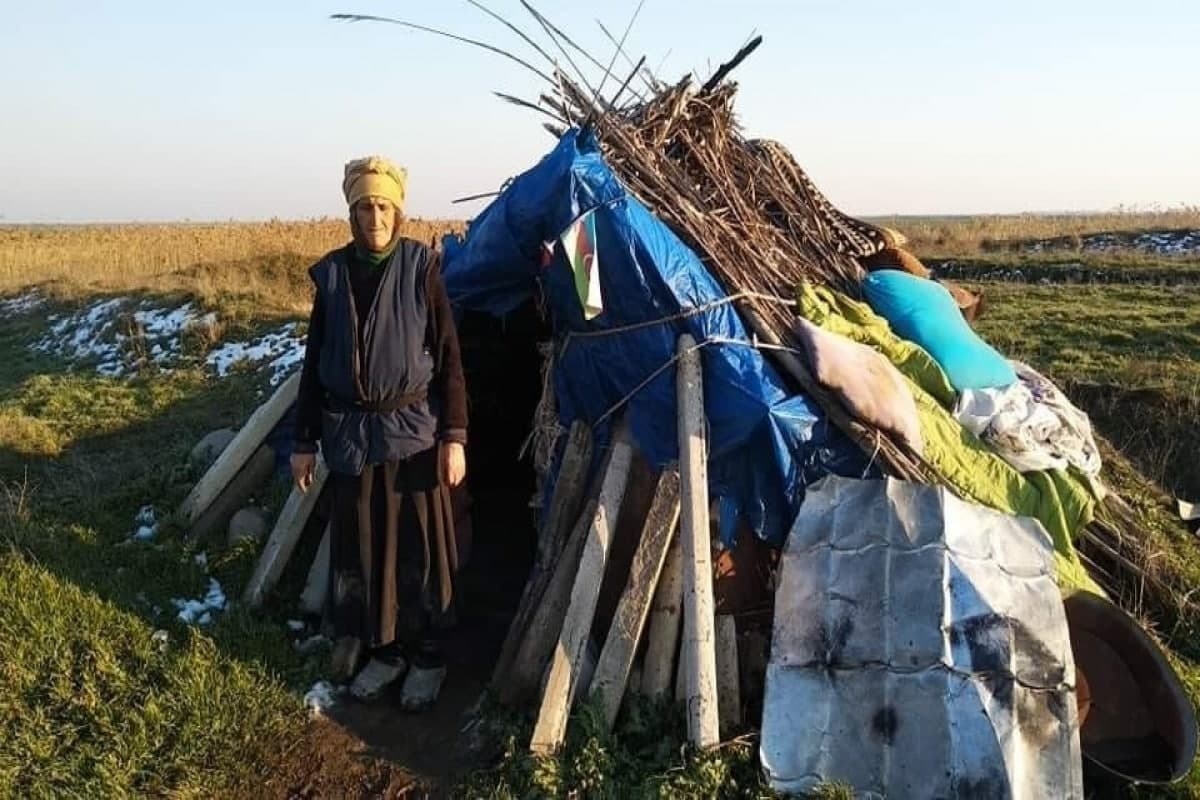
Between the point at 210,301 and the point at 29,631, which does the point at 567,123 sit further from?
the point at 210,301

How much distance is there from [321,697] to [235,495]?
169cm

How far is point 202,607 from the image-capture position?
438cm

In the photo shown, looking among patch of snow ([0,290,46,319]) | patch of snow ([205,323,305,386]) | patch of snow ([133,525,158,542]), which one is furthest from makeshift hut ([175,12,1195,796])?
Answer: patch of snow ([0,290,46,319])

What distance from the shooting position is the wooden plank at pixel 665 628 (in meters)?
3.64

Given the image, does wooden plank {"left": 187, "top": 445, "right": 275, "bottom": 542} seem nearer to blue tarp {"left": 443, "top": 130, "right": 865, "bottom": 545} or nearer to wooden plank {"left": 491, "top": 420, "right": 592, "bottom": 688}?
wooden plank {"left": 491, "top": 420, "right": 592, "bottom": 688}

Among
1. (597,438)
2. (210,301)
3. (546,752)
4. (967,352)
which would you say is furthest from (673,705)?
(210,301)

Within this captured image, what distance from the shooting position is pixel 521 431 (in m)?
6.24

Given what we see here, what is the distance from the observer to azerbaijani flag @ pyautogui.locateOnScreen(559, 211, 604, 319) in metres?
3.80

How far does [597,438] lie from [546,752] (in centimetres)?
134

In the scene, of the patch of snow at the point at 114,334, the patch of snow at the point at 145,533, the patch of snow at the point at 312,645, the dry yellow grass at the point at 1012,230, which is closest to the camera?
the patch of snow at the point at 312,645

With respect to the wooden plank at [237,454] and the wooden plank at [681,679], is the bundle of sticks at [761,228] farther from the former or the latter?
the wooden plank at [237,454]

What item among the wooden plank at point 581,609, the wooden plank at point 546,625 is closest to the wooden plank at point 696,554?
the wooden plank at point 581,609

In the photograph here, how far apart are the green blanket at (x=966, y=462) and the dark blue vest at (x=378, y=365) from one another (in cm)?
165

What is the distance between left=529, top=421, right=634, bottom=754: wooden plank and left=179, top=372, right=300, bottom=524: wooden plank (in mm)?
2051
